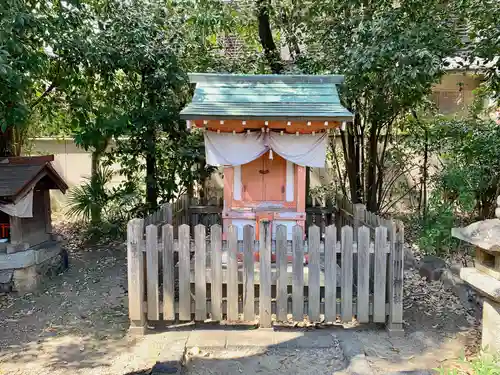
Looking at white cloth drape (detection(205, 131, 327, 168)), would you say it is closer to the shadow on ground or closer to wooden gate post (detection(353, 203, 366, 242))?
wooden gate post (detection(353, 203, 366, 242))

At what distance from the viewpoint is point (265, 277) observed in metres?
4.64

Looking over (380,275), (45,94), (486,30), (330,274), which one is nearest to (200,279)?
(330,274)

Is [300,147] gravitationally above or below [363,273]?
above

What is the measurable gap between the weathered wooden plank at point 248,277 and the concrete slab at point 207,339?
322 millimetres

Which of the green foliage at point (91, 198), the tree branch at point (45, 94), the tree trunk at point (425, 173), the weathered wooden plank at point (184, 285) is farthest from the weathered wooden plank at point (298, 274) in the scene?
the tree branch at point (45, 94)

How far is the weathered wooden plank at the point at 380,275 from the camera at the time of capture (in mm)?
4535

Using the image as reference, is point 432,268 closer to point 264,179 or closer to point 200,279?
point 264,179

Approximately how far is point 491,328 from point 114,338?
3544 millimetres

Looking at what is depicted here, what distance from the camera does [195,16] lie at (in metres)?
8.01

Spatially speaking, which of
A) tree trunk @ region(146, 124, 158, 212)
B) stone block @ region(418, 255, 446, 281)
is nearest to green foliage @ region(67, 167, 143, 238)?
tree trunk @ region(146, 124, 158, 212)

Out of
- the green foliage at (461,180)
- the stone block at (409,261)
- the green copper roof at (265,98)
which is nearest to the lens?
the green copper roof at (265,98)

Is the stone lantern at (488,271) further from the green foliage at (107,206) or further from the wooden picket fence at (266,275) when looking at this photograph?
the green foliage at (107,206)

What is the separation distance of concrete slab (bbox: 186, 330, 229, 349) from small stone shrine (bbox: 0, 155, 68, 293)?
2.73 m

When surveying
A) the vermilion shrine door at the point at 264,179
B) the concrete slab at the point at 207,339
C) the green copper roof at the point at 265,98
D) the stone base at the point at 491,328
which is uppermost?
the green copper roof at the point at 265,98
